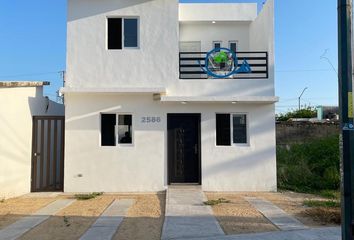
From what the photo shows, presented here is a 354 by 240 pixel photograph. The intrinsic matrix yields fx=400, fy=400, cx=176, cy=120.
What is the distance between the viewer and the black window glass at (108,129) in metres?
13.1

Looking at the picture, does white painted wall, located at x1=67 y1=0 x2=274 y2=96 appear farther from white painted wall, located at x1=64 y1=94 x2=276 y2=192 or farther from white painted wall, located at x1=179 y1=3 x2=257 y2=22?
white painted wall, located at x1=179 y1=3 x2=257 y2=22

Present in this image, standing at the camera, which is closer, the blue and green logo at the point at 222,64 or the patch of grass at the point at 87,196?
the patch of grass at the point at 87,196

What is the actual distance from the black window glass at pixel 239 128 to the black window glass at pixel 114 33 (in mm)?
4553

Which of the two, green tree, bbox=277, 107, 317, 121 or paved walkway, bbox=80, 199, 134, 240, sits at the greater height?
green tree, bbox=277, 107, 317, 121

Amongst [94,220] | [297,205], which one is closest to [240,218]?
[297,205]

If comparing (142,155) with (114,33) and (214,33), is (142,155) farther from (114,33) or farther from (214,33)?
(214,33)

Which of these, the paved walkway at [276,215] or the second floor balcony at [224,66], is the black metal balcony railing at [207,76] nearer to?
the second floor balcony at [224,66]

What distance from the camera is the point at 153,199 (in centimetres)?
1162

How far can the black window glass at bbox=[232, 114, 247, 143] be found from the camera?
1326 cm

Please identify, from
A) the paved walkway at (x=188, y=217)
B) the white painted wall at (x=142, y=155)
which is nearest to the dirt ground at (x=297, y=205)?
the white painted wall at (x=142, y=155)

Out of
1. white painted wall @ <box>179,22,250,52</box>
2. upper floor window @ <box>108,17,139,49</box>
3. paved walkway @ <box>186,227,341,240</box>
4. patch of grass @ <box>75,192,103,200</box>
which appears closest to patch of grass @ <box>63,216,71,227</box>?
patch of grass @ <box>75,192,103,200</box>

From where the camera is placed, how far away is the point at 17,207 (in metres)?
10.4

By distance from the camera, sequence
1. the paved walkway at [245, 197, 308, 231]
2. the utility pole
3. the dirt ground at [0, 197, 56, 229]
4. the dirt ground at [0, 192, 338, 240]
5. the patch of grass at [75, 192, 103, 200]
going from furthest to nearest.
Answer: the patch of grass at [75, 192, 103, 200], the dirt ground at [0, 197, 56, 229], the paved walkway at [245, 197, 308, 231], the dirt ground at [0, 192, 338, 240], the utility pole

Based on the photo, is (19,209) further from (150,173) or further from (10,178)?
(150,173)
